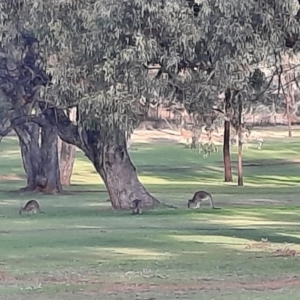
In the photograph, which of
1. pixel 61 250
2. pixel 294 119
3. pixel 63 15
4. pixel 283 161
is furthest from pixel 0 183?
pixel 294 119

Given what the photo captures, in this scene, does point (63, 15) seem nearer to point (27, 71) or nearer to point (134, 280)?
point (134, 280)

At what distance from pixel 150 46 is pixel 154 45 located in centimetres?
13

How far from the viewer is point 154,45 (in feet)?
52.3

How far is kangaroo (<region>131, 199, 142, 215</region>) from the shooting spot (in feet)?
101

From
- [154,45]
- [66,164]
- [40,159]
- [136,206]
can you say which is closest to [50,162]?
[40,159]

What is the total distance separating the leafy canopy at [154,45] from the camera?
51.1 ft

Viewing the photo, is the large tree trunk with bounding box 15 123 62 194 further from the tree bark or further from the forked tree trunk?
the forked tree trunk

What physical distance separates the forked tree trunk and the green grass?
74 centimetres

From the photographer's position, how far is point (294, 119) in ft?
→ 295

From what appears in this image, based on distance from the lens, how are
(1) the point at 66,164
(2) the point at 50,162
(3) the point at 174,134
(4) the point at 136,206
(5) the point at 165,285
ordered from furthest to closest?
(3) the point at 174,134 → (1) the point at 66,164 → (2) the point at 50,162 → (4) the point at 136,206 → (5) the point at 165,285

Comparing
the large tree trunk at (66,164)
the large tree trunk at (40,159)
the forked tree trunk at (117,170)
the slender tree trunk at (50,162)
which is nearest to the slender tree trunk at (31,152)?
the large tree trunk at (40,159)

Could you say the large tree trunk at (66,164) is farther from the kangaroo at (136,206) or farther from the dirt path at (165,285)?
the dirt path at (165,285)

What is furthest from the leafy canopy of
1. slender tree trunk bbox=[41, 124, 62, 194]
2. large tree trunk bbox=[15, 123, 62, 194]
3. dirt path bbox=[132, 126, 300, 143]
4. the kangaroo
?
dirt path bbox=[132, 126, 300, 143]

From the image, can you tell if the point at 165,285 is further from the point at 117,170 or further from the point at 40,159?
the point at 40,159
